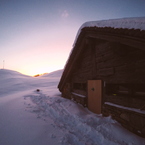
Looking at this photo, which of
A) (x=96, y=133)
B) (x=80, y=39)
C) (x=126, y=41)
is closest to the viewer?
(x=126, y=41)

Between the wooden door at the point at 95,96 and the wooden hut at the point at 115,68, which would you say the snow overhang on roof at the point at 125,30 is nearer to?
the wooden hut at the point at 115,68

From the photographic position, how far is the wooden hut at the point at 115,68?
2.87m

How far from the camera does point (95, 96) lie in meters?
5.05

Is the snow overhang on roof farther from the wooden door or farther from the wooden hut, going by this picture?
the wooden door

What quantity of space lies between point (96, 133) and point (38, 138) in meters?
1.78

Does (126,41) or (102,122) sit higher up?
(126,41)

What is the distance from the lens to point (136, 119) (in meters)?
3.03

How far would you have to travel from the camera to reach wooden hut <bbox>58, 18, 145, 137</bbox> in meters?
2.87

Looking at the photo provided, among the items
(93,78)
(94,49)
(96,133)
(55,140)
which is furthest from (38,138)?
(94,49)

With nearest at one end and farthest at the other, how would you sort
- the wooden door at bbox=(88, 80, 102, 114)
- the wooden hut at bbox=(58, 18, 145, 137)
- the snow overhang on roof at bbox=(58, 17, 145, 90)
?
1. the snow overhang on roof at bbox=(58, 17, 145, 90)
2. the wooden hut at bbox=(58, 18, 145, 137)
3. the wooden door at bbox=(88, 80, 102, 114)

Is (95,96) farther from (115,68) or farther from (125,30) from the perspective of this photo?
(125,30)

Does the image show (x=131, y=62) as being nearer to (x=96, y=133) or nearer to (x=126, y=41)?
(x=126, y=41)

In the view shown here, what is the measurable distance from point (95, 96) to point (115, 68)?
192 centimetres

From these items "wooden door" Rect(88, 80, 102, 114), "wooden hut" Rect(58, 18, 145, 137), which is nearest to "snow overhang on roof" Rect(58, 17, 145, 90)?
"wooden hut" Rect(58, 18, 145, 137)
